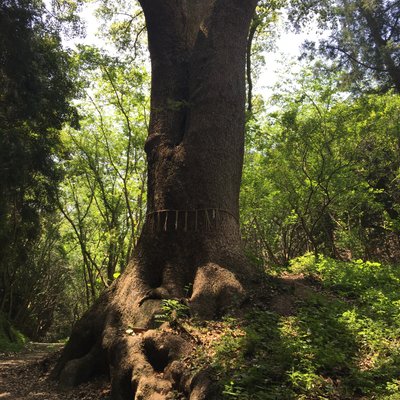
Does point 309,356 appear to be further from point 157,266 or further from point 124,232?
point 124,232

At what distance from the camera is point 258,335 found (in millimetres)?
4168

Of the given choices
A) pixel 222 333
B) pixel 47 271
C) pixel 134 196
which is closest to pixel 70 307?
pixel 47 271

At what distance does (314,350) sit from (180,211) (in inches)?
106

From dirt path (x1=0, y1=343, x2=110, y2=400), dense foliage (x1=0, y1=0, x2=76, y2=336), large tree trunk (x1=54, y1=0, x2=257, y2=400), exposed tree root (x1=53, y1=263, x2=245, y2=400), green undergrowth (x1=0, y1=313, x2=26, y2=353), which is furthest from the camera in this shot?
green undergrowth (x1=0, y1=313, x2=26, y2=353)

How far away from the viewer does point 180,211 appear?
5.68 meters

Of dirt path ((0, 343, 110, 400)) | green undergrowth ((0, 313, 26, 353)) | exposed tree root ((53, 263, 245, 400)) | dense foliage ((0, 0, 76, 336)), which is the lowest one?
green undergrowth ((0, 313, 26, 353))

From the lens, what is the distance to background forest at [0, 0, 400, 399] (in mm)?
3873

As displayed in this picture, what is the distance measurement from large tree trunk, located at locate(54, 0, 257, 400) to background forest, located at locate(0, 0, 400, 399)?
64cm

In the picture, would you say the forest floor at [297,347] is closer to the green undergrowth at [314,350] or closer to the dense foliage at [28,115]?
the green undergrowth at [314,350]

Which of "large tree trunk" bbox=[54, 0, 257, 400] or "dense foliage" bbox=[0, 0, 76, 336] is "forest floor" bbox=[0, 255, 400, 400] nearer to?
"large tree trunk" bbox=[54, 0, 257, 400]

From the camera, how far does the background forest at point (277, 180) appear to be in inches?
152

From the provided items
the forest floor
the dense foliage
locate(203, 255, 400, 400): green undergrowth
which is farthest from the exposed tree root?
the dense foliage

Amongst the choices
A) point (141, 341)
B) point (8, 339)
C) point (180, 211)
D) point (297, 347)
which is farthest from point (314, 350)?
point (8, 339)

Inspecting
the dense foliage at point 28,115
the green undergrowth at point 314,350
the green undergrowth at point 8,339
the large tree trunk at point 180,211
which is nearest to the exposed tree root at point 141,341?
the large tree trunk at point 180,211
